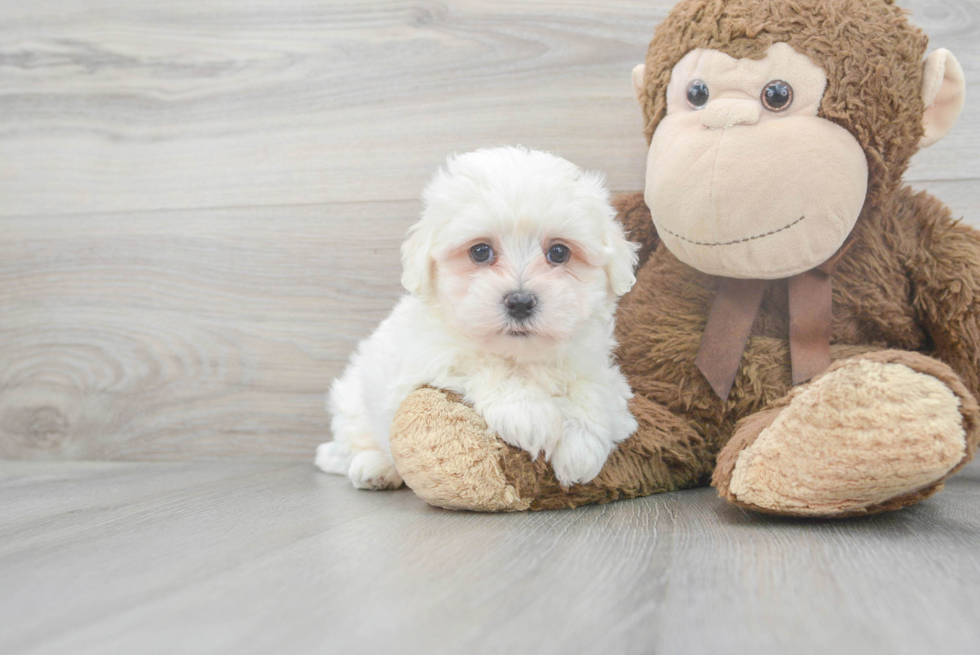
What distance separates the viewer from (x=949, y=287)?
107 centimetres

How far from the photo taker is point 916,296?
110 cm

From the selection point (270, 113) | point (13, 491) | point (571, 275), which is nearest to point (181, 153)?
point (270, 113)

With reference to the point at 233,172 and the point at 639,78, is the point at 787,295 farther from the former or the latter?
the point at 233,172

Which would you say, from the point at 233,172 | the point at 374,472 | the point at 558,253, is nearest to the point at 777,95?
the point at 558,253

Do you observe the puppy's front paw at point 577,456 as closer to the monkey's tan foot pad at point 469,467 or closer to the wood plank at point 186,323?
the monkey's tan foot pad at point 469,467

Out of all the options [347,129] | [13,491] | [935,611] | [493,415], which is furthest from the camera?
[347,129]

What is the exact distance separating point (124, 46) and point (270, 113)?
368 millimetres

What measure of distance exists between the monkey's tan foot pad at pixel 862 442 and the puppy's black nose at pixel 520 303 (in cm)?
32

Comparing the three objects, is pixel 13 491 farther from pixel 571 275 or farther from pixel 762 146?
pixel 762 146

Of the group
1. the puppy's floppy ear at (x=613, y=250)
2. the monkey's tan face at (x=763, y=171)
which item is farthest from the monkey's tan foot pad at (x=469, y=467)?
the monkey's tan face at (x=763, y=171)

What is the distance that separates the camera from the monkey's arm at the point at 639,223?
50.2 inches

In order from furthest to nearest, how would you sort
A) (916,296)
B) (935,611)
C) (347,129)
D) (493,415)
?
1. (347,129)
2. (916,296)
3. (493,415)
4. (935,611)

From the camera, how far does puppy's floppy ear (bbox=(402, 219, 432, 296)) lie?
40.1 inches

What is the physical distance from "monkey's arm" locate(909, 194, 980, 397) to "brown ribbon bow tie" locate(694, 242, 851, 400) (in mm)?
132
